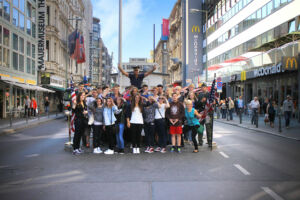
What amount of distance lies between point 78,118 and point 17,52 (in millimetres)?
21743

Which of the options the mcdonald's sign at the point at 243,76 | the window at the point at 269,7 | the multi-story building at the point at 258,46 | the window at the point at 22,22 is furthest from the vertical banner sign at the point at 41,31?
the window at the point at 269,7

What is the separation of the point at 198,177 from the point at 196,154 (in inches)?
110

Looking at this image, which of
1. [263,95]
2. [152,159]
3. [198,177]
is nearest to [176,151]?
[152,159]

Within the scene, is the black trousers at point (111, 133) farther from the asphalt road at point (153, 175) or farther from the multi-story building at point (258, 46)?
the multi-story building at point (258, 46)

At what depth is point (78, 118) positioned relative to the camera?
8906mm

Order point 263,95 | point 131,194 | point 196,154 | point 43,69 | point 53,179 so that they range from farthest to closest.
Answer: point 43,69
point 263,95
point 196,154
point 53,179
point 131,194

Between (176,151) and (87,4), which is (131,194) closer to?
(176,151)

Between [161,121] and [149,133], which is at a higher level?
[161,121]

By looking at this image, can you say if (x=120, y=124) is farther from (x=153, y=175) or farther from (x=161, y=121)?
(x=153, y=175)

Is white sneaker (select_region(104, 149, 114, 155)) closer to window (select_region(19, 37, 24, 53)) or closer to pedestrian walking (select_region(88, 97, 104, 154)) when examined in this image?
pedestrian walking (select_region(88, 97, 104, 154))

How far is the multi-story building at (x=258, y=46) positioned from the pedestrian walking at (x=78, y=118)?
1610cm

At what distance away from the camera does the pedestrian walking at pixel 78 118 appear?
8.83m

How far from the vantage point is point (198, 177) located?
6.01 m

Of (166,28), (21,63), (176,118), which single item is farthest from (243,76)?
(166,28)
